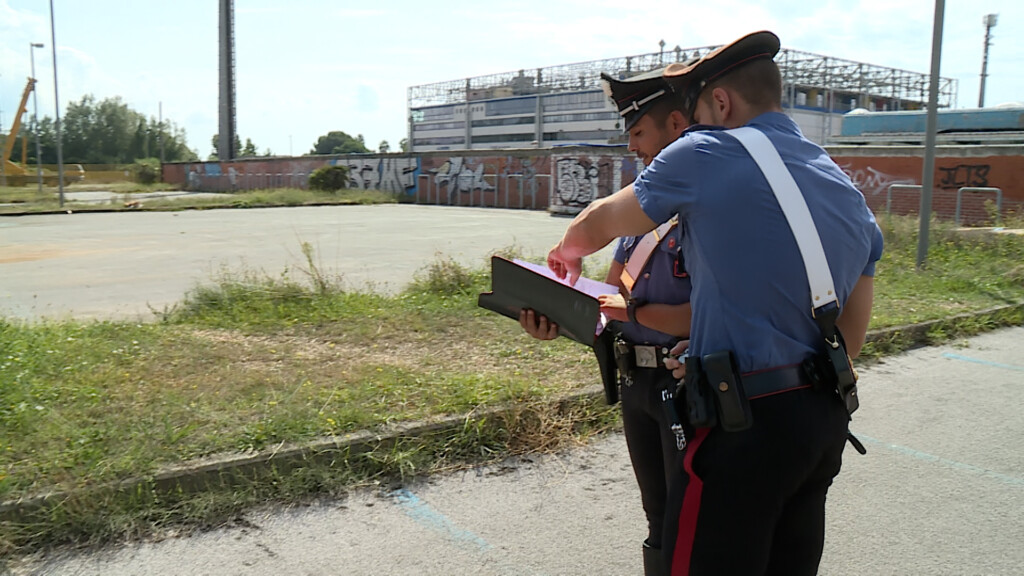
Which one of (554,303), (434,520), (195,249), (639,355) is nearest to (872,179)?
(195,249)

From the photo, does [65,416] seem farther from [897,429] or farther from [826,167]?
[897,429]

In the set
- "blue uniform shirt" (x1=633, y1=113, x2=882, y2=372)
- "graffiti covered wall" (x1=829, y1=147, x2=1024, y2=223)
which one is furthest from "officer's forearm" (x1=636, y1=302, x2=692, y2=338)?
"graffiti covered wall" (x1=829, y1=147, x2=1024, y2=223)

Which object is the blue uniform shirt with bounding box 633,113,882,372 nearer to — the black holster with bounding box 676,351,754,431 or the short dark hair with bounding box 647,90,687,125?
the black holster with bounding box 676,351,754,431

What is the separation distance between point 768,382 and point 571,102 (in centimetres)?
8239

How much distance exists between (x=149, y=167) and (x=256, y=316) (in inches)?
2595

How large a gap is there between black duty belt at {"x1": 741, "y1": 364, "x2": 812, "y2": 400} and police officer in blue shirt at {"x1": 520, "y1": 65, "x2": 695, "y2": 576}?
1.20ft

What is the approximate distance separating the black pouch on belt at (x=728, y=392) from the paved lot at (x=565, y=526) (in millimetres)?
1774

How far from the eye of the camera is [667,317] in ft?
7.73

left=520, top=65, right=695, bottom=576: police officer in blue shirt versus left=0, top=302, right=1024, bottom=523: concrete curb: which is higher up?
left=520, top=65, right=695, bottom=576: police officer in blue shirt

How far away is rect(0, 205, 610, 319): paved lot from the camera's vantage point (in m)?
10.3

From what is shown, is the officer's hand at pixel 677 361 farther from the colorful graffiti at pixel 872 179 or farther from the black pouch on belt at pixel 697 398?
the colorful graffiti at pixel 872 179

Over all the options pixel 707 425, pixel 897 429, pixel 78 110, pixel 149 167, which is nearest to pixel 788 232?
pixel 707 425

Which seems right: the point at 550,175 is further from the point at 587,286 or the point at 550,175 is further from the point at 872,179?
the point at 587,286

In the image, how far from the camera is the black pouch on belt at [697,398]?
1.91 meters
